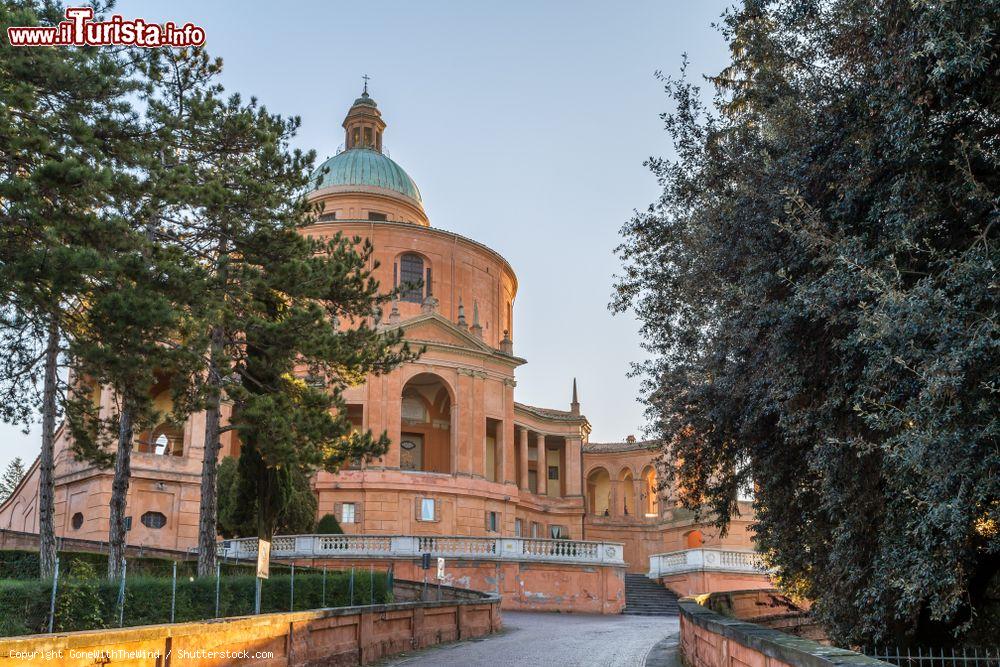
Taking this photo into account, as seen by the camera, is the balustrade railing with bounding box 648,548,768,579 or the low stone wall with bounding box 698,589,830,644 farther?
the balustrade railing with bounding box 648,548,768,579

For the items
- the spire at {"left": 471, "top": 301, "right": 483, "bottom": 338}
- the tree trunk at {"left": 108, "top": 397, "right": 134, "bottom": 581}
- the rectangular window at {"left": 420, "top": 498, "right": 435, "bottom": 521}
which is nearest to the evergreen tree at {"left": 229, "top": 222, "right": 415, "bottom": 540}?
the tree trunk at {"left": 108, "top": 397, "right": 134, "bottom": 581}

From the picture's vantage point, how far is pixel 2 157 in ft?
47.3

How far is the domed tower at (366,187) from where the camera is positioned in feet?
165

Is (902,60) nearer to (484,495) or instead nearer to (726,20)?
(726,20)

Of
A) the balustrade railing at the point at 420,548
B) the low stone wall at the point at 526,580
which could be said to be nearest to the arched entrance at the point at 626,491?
the balustrade railing at the point at 420,548

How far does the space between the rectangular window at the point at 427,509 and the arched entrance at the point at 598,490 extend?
76.6 ft

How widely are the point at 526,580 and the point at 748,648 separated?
2316 centimetres

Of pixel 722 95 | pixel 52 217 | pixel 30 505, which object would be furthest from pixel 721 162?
pixel 30 505

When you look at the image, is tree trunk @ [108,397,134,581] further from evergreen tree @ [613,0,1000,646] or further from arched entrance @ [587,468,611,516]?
arched entrance @ [587,468,611,516]

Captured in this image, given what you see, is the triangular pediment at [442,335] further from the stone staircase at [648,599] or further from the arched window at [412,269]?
the stone staircase at [648,599]

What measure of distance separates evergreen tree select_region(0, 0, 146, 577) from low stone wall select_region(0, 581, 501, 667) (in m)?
5.92

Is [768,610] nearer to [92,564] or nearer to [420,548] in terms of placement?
[420,548]

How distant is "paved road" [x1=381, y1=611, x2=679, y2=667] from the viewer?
15.9 meters

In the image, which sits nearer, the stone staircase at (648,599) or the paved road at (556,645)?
the paved road at (556,645)
